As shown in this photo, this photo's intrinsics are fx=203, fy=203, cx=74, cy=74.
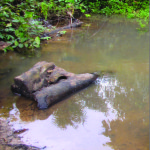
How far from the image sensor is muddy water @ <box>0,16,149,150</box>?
8.48 feet

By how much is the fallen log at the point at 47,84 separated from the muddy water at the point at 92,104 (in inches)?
4.7

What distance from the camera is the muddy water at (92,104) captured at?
258 cm

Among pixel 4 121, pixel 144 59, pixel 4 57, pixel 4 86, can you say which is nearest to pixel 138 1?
pixel 144 59

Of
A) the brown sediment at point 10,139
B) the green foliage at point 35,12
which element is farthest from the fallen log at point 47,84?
the green foliage at point 35,12

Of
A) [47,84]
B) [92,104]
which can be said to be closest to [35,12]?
[47,84]

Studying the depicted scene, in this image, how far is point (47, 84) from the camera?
12.4 feet

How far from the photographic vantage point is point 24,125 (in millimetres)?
2818

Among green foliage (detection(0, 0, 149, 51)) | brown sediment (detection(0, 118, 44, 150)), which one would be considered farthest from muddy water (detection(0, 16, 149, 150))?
green foliage (detection(0, 0, 149, 51))

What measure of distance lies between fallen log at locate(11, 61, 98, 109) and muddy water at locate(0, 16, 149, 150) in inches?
4.7

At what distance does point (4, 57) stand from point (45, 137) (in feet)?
10.6

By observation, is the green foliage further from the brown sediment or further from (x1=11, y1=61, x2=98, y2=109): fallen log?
the brown sediment

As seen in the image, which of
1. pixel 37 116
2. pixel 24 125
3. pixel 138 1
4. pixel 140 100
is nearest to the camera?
pixel 24 125

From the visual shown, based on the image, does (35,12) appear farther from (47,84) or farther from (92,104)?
(92,104)

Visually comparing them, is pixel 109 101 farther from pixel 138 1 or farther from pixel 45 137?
pixel 138 1
